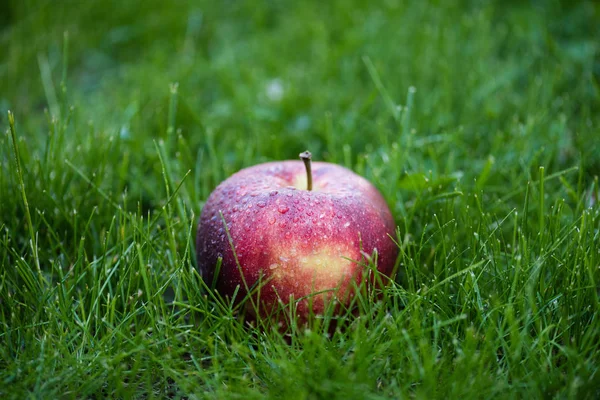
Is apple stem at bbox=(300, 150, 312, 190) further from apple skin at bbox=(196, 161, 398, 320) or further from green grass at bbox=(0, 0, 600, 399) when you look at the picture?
green grass at bbox=(0, 0, 600, 399)

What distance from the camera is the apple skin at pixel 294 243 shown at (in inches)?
64.7

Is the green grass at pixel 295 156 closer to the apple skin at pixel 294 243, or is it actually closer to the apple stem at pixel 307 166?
the apple skin at pixel 294 243

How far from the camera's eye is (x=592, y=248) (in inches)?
66.1

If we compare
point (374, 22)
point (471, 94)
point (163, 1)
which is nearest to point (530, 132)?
point (471, 94)

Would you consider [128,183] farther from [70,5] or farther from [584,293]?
[70,5]

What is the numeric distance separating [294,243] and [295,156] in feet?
4.46

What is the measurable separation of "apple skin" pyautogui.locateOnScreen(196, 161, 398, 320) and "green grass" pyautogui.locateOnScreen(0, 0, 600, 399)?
90 millimetres

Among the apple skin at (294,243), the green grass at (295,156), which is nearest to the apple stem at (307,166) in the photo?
the apple skin at (294,243)

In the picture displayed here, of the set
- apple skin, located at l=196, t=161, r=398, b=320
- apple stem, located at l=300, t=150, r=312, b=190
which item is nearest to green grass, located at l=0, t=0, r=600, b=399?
apple skin, located at l=196, t=161, r=398, b=320

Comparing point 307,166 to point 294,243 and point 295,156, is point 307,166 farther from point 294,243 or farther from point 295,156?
point 295,156

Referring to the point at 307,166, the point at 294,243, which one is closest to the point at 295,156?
the point at 307,166

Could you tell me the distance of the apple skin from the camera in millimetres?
1645

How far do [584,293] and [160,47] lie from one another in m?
3.46

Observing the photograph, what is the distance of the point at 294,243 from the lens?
1.64 m
